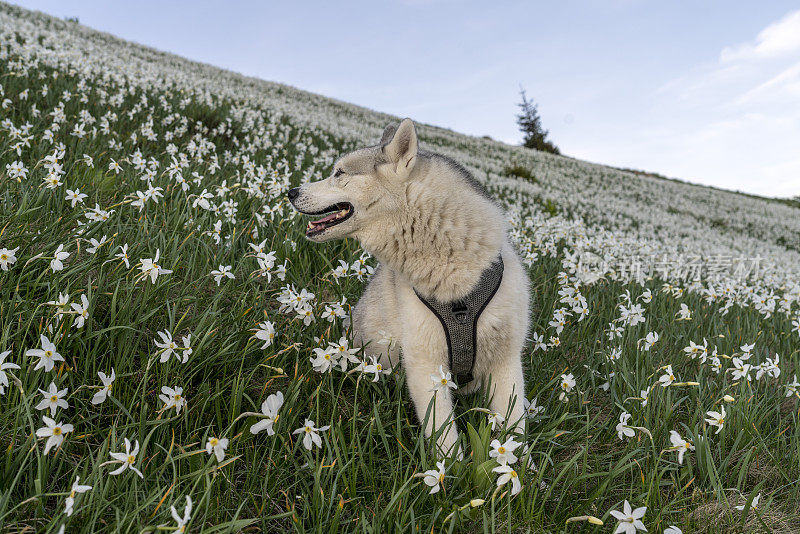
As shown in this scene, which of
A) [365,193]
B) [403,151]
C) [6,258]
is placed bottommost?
[6,258]

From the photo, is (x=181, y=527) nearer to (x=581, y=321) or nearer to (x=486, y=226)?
(x=486, y=226)

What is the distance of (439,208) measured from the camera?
3154 mm

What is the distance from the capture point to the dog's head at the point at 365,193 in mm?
3178

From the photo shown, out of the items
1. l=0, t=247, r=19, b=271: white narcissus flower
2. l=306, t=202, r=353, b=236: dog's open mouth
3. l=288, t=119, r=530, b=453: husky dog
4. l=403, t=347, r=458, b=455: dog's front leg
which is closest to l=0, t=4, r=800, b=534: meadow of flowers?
l=0, t=247, r=19, b=271: white narcissus flower

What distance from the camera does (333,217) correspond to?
10.9 ft

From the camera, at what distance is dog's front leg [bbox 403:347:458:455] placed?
2.77 metres

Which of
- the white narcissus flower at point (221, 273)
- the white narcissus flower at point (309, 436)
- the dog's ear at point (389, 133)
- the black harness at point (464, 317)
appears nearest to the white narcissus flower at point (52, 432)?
the white narcissus flower at point (309, 436)

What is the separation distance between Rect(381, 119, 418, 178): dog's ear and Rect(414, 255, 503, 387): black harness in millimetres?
879

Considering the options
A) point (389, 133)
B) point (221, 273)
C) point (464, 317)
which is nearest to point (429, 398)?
point (464, 317)

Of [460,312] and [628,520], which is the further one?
[460,312]

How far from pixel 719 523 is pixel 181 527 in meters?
2.76

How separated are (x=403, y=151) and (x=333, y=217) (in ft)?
2.21

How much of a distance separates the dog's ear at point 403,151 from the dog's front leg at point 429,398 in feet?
4.02

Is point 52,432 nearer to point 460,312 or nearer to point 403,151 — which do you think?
point 460,312
